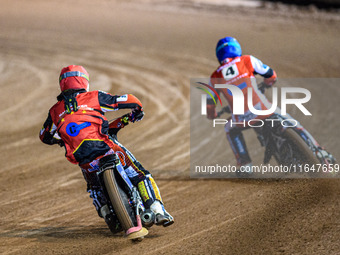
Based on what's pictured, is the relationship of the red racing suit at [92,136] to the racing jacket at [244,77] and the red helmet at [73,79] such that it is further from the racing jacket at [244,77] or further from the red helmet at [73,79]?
the racing jacket at [244,77]

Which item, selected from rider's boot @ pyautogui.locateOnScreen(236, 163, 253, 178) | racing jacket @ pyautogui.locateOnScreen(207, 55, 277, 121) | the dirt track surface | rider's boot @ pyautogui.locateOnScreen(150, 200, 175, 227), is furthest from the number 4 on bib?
rider's boot @ pyautogui.locateOnScreen(150, 200, 175, 227)

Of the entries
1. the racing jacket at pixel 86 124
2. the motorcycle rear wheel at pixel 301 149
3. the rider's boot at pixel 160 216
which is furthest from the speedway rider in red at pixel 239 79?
the rider's boot at pixel 160 216

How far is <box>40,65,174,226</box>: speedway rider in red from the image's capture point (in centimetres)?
572

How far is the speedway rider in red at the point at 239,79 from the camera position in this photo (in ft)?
26.4

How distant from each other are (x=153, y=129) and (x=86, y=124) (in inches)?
266

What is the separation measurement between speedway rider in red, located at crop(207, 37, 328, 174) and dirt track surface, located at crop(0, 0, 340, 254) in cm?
59

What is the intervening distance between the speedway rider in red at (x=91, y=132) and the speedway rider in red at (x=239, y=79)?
243 cm

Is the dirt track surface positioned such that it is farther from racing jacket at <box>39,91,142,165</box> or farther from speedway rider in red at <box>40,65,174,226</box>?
racing jacket at <box>39,91,142,165</box>

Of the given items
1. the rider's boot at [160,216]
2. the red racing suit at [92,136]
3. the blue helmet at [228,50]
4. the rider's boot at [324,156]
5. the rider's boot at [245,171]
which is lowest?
the rider's boot at [245,171]

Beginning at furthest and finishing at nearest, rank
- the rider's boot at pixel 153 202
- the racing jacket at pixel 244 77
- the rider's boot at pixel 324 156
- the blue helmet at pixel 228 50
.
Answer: the blue helmet at pixel 228 50 < the racing jacket at pixel 244 77 < the rider's boot at pixel 324 156 < the rider's boot at pixel 153 202

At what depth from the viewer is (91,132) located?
5727 millimetres

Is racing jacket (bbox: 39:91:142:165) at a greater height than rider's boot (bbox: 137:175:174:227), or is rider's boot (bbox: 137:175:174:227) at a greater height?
racing jacket (bbox: 39:91:142:165)

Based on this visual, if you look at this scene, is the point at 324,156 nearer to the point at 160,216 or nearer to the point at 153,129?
the point at 160,216

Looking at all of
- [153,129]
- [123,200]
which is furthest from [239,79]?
[153,129]
